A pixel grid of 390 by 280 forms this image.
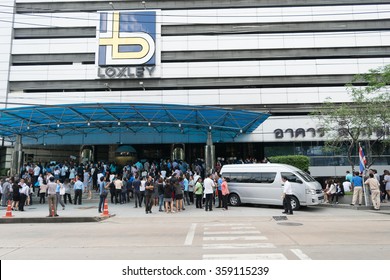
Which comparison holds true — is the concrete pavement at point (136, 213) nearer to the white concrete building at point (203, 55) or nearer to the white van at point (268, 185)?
the white van at point (268, 185)

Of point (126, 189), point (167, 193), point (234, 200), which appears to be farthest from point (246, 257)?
point (126, 189)

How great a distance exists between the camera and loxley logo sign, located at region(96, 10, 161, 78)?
3072 cm

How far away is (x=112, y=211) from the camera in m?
15.3

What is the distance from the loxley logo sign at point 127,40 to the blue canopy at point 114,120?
6898 millimetres

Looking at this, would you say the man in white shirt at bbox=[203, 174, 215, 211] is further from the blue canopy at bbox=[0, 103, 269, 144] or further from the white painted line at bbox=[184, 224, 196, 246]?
the blue canopy at bbox=[0, 103, 269, 144]

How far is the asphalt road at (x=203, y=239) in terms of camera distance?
650 centimetres

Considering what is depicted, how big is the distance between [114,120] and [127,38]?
12424 mm

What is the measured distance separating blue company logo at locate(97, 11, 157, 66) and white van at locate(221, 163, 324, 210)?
18787mm

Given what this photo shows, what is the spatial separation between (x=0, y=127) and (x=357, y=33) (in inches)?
1377

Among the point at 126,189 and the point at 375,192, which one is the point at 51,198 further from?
the point at 375,192

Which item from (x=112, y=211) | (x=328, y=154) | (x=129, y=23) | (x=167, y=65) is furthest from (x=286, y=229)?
(x=129, y=23)

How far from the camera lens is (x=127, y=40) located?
31.0m

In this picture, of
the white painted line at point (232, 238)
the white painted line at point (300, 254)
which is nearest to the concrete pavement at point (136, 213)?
the white painted line at point (232, 238)

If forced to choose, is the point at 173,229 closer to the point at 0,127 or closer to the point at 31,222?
the point at 31,222
